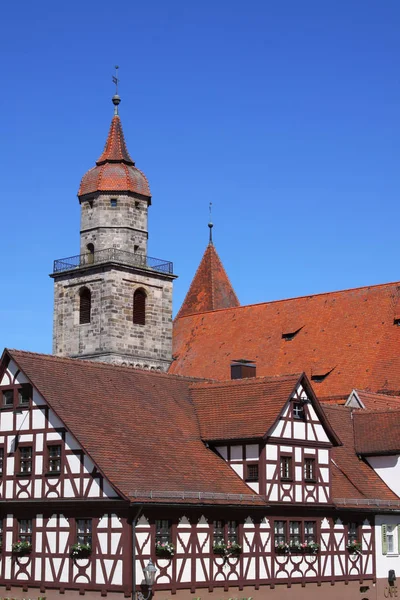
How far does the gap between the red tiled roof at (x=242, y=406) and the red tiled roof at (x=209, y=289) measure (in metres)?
35.6

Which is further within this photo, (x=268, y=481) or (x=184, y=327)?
(x=184, y=327)

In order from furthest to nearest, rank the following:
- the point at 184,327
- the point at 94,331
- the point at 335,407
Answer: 1. the point at 184,327
2. the point at 94,331
3. the point at 335,407

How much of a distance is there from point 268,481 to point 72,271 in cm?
3081

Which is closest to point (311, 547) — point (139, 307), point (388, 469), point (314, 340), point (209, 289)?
point (388, 469)

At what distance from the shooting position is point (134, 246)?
215ft

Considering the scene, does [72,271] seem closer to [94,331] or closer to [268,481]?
[94,331]

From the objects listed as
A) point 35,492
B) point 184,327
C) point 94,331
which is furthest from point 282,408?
point 184,327

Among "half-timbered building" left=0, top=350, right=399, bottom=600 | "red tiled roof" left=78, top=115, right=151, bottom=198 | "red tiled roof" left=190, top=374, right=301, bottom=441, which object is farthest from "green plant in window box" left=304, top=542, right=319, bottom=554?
"red tiled roof" left=78, top=115, right=151, bottom=198

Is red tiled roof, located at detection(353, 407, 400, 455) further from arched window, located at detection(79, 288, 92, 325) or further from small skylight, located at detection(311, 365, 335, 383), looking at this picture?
arched window, located at detection(79, 288, 92, 325)

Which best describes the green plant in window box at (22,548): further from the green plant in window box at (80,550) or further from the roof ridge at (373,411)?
the roof ridge at (373,411)

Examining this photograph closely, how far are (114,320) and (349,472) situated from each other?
77.5 ft

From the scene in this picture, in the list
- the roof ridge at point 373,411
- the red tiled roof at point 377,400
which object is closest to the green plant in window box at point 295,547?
the roof ridge at point 373,411

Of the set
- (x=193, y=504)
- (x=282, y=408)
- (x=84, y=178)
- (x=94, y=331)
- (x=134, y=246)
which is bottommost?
(x=193, y=504)

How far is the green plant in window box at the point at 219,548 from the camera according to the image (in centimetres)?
3547
